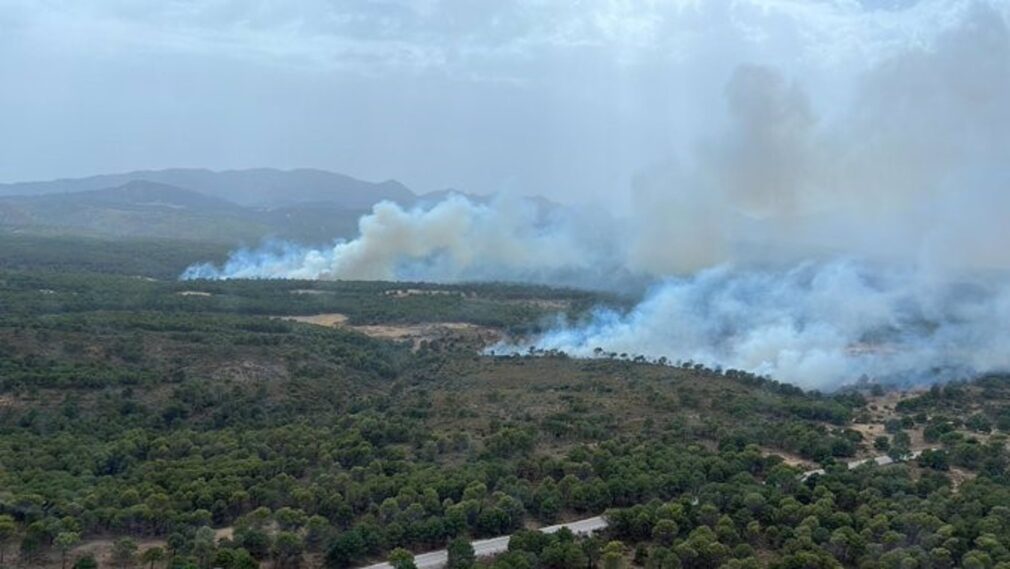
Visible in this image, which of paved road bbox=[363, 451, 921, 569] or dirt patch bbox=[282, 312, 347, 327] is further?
dirt patch bbox=[282, 312, 347, 327]

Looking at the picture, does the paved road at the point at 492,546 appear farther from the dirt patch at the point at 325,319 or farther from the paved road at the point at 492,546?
the dirt patch at the point at 325,319

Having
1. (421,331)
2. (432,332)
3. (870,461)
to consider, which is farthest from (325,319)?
(870,461)

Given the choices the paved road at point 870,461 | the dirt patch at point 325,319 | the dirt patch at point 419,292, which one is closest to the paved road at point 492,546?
the paved road at point 870,461

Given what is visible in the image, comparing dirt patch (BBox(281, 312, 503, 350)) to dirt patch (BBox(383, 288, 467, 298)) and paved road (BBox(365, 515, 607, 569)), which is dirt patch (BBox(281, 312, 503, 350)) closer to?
dirt patch (BBox(383, 288, 467, 298))

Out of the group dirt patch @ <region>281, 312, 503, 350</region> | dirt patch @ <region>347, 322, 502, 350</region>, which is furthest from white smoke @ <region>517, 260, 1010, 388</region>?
dirt patch @ <region>281, 312, 503, 350</region>

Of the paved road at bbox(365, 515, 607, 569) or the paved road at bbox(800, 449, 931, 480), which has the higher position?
the paved road at bbox(800, 449, 931, 480)

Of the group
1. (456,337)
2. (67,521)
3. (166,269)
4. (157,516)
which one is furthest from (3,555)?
(166,269)

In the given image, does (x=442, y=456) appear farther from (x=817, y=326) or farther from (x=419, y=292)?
(x=419, y=292)

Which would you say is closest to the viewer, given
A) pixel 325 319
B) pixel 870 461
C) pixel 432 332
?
pixel 870 461
